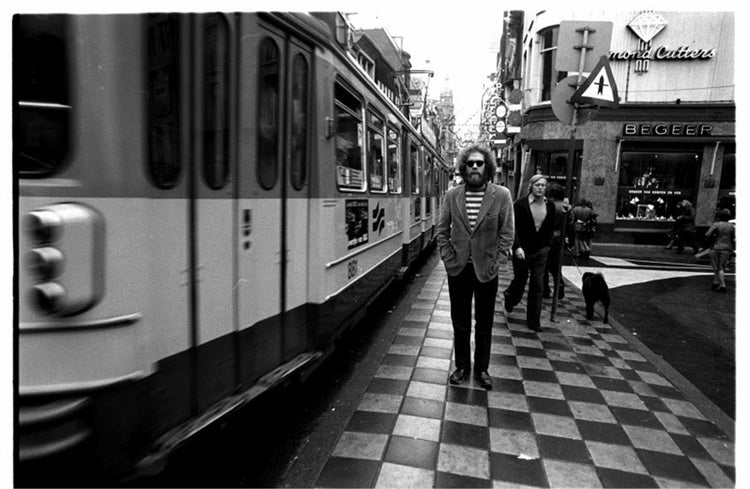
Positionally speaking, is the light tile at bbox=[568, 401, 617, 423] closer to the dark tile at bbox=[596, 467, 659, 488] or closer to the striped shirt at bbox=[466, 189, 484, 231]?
the dark tile at bbox=[596, 467, 659, 488]

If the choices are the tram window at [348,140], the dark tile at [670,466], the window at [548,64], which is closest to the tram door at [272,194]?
the tram window at [348,140]

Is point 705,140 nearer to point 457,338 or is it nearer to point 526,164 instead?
point 526,164

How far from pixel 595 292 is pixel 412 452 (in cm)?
417

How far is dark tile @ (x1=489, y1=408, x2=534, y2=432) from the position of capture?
3.37m

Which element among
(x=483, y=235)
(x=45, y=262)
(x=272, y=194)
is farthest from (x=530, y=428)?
(x=45, y=262)

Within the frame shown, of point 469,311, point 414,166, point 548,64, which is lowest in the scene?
point 469,311

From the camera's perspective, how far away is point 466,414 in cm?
353

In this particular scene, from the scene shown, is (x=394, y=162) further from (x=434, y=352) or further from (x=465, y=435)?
(x=465, y=435)

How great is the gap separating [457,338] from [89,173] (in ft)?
10.3

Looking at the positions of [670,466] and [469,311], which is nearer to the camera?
[670,466]

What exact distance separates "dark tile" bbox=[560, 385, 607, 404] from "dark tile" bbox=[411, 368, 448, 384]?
41.4 inches

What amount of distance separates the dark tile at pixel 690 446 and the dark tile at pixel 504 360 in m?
1.55

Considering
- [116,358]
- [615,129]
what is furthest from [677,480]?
[615,129]

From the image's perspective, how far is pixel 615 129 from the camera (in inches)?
627
